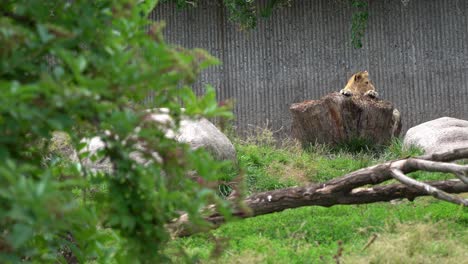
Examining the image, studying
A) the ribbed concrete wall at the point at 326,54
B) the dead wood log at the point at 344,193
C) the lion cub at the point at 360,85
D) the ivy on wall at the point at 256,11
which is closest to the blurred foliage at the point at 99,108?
the dead wood log at the point at 344,193

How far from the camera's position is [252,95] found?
13.8m

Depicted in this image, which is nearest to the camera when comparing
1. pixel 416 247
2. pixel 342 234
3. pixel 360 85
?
pixel 416 247

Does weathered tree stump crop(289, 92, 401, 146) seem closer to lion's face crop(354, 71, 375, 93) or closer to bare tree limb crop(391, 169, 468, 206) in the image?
lion's face crop(354, 71, 375, 93)

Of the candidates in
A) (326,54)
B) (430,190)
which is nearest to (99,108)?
(430,190)

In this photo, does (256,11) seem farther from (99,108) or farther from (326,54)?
(99,108)

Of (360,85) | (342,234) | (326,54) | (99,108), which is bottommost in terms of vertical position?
(342,234)

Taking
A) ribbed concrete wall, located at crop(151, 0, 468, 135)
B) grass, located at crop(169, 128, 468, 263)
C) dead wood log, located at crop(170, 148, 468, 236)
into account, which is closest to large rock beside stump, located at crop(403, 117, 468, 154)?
grass, located at crop(169, 128, 468, 263)

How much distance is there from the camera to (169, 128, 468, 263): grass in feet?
18.9

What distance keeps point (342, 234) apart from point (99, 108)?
16.3ft

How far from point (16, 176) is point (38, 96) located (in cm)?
29

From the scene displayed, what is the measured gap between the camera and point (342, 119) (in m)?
11.6

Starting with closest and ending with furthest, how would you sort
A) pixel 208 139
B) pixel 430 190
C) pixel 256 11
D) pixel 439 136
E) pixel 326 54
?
pixel 430 190 < pixel 208 139 < pixel 439 136 < pixel 326 54 < pixel 256 11

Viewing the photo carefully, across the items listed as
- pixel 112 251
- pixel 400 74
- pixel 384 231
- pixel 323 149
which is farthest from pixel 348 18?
pixel 112 251

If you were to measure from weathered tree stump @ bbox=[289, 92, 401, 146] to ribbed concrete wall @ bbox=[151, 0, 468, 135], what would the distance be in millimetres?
1970
